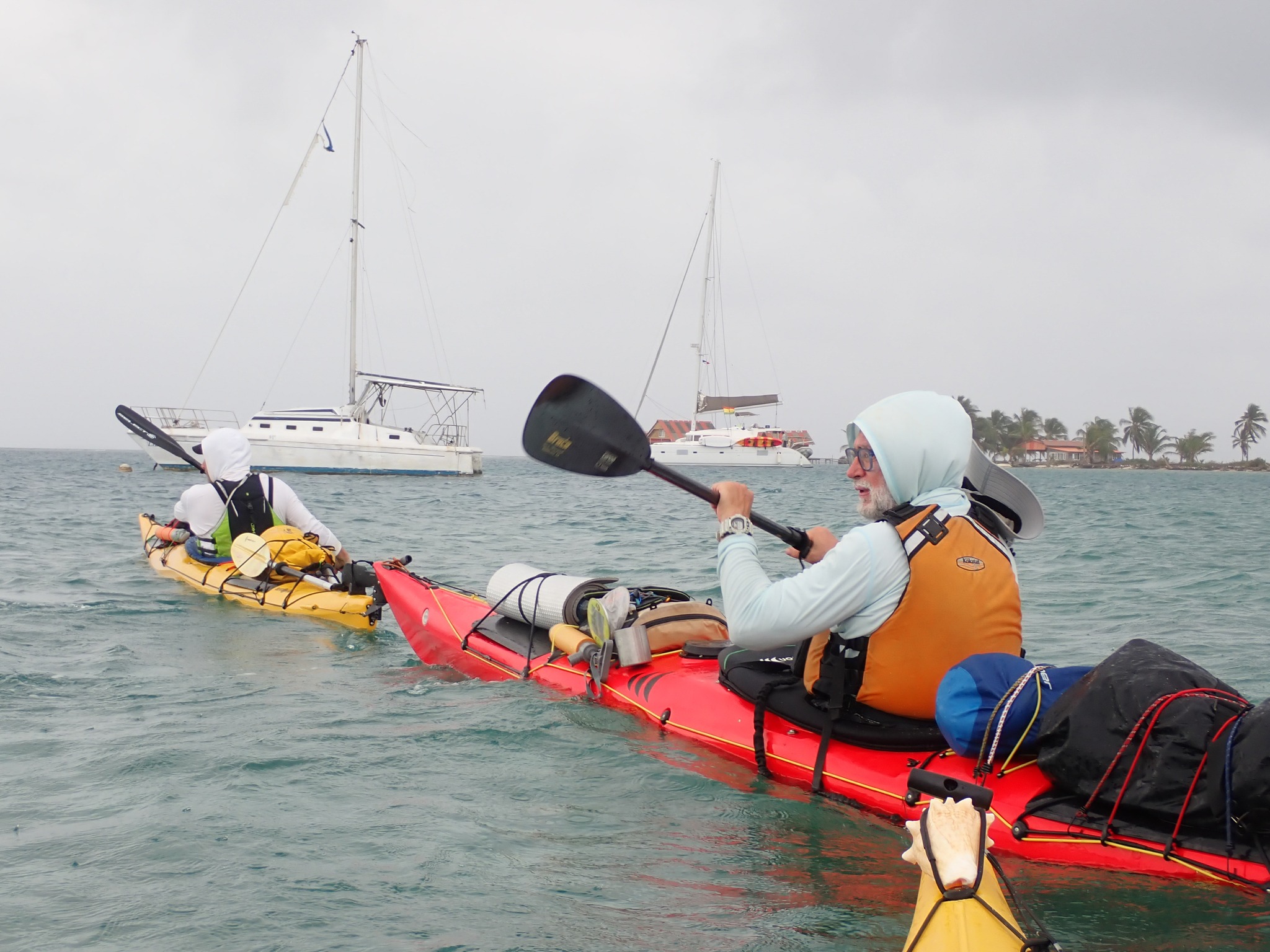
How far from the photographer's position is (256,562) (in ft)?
25.7

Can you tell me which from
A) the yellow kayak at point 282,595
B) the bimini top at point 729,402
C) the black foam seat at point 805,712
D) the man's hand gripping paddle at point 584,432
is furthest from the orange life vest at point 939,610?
the bimini top at point 729,402

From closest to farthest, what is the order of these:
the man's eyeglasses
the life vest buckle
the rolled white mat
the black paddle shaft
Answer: the life vest buckle < the man's eyeglasses < the black paddle shaft < the rolled white mat

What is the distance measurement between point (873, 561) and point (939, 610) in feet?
0.89

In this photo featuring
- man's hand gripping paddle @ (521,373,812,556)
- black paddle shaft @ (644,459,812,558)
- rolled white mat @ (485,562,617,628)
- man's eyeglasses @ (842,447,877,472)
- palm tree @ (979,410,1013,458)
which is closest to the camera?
man's eyeglasses @ (842,447,877,472)

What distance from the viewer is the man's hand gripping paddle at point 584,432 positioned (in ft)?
14.3

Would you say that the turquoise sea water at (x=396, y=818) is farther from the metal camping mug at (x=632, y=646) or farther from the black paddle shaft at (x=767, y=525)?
the black paddle shaft at (x=767, y=525)

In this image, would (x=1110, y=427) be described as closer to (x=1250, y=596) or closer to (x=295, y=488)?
(x=295, y=488)

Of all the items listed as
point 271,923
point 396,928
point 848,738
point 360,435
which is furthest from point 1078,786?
point 360,435

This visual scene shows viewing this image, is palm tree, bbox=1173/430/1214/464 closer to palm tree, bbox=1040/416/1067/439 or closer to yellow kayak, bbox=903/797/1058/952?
palm tree, bbox=1040/416/1067/439

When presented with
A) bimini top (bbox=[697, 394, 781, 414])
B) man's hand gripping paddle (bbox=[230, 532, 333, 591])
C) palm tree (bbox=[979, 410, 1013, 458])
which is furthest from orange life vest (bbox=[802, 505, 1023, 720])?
palm tree (bbox=[979, 410, 1013, 458])

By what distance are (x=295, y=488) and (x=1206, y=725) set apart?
97.6 feet

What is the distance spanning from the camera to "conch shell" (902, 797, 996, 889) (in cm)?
190

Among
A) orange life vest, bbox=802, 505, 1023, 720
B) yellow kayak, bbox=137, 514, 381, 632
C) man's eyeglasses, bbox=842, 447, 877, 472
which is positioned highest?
man's eyeglasses, bbox=842, 447, 877, 472

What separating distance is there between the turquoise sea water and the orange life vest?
544mm
